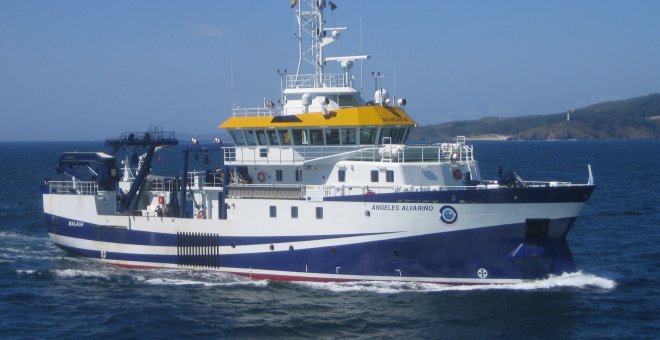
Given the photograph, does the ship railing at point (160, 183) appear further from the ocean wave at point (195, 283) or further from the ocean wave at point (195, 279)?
the ocean wave at point (195, 283)

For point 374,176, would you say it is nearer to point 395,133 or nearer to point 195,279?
point 395,133

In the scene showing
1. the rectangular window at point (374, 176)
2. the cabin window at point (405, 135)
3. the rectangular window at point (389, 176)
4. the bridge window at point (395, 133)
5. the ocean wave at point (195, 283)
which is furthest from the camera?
the cabin window at point (405, 135)

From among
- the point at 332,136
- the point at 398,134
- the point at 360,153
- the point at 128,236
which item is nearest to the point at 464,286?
the point at 360,153

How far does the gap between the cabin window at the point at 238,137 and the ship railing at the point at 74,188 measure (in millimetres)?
5842

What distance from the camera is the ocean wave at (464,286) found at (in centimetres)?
2261

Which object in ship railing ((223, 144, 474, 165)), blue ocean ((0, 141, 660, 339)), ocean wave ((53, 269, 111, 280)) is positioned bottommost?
blue ocean ((0, 141, 660, 339))

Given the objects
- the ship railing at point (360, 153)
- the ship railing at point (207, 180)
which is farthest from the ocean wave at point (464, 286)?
the ship railing at point (207, 180)

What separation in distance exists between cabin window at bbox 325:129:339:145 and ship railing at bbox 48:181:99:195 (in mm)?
9552

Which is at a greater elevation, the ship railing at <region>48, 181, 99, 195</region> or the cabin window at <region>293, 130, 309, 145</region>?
the cabin window at <region>293, 130, 309, 145</region>

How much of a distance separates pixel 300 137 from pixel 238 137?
2693 mm

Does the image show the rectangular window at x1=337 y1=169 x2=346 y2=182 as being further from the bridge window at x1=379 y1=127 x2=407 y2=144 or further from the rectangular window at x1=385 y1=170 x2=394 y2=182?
the bridge window at x1=379 y1=127 x2=407 y2=144

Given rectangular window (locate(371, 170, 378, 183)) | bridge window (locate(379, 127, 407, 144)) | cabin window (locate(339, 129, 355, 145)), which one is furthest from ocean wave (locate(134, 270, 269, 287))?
bridge window (locate(379, 127, 407, 144))

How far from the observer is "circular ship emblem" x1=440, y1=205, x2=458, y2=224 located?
2245cm

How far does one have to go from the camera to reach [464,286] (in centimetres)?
2283
